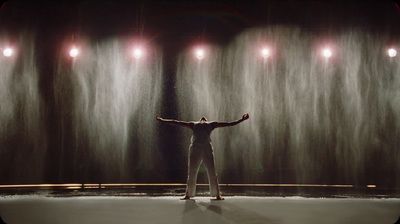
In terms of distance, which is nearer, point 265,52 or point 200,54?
point 265,52

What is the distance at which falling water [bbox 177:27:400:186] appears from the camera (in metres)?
13.2

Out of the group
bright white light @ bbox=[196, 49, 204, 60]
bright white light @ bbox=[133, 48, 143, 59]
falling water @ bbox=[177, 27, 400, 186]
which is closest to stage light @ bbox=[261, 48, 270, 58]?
falling water @ bbox=[177, 27, 400, 186]

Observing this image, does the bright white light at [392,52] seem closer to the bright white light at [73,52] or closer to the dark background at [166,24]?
the dark background at [166,24]

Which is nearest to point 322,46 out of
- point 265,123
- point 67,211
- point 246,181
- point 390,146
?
point 265,123

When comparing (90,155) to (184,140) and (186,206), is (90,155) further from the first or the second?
(186,206)

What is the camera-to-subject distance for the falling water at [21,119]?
1266cm

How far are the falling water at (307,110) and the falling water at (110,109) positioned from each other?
178 centimetres

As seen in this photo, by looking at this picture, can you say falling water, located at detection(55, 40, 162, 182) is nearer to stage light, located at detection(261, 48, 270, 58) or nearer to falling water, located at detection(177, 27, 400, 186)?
falling water, located at detection(177, 27, 400, 186)

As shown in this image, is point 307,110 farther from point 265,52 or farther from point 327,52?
point 265,52

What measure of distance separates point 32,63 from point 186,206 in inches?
404

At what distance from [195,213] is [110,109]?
32.1 feet

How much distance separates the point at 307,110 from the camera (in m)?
13.8

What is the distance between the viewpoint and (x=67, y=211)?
5656 mm

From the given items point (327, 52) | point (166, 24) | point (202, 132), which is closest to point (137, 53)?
point (166, 24)
